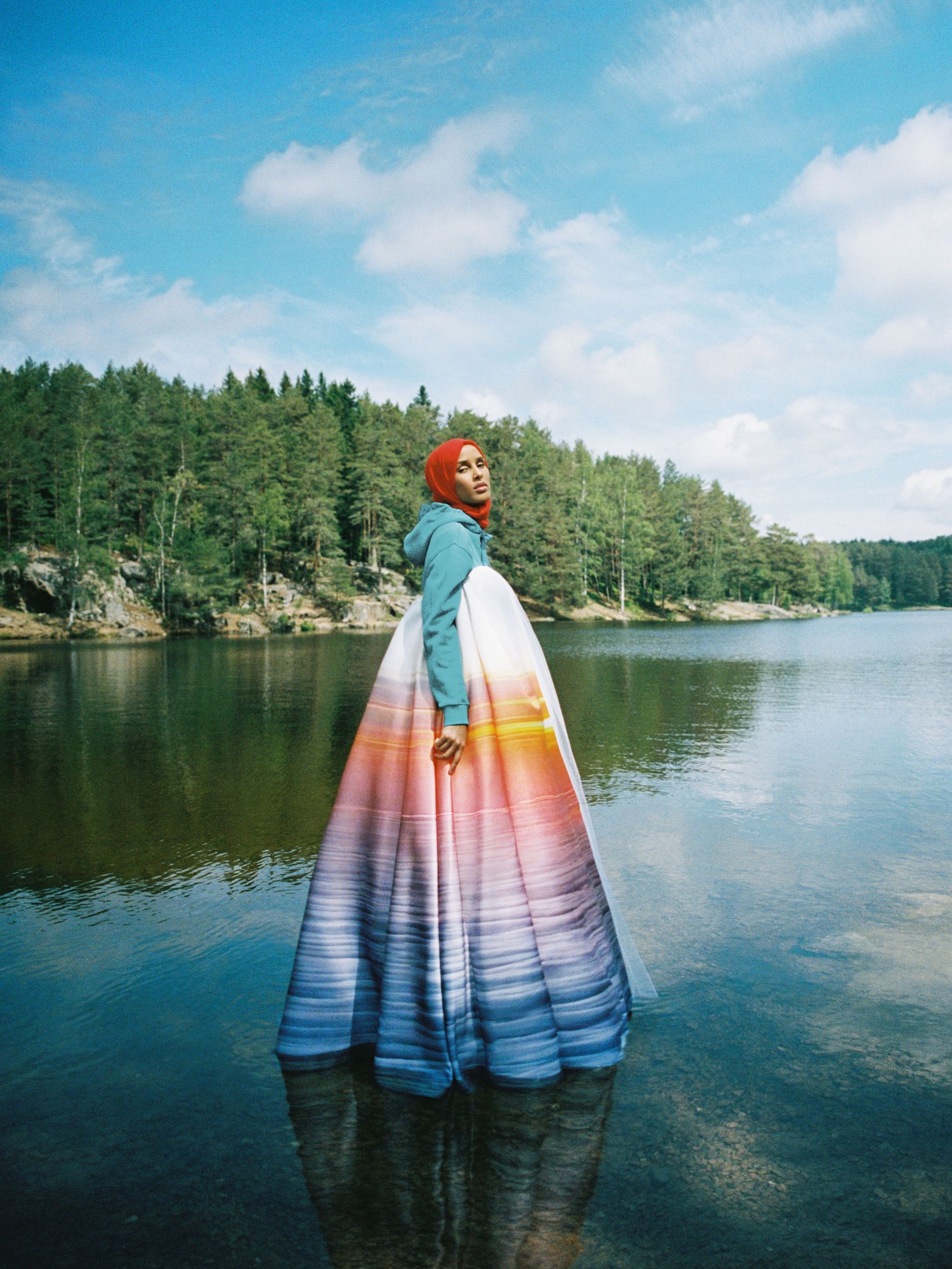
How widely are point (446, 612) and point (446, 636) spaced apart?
83 mm

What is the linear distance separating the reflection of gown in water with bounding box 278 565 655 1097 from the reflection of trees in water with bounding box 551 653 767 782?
4.95 metres

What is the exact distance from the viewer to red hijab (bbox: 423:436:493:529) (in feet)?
9.94

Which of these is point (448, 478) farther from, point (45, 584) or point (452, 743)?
point (45, 584)

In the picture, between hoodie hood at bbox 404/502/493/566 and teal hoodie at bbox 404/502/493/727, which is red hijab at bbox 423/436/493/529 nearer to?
hoodie hood at bbox 404/502/493/566

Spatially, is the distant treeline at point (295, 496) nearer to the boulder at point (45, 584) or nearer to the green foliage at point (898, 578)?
the boulder at point (45, 584)

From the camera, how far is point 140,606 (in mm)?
46344

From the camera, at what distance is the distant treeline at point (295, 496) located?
4656 cm

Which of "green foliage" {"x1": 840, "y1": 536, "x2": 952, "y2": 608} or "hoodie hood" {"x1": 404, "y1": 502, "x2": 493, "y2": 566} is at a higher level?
"green foliage" {"x1": 840, "y1": 536, "x2": 952, "y2": 608}

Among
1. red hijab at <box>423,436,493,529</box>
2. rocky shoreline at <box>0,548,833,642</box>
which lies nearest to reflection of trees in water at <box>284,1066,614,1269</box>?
red hijab at <box>423,436,493,529</box>

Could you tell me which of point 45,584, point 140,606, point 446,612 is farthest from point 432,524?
point 140,606

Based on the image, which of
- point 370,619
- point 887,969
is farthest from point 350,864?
point 370,619

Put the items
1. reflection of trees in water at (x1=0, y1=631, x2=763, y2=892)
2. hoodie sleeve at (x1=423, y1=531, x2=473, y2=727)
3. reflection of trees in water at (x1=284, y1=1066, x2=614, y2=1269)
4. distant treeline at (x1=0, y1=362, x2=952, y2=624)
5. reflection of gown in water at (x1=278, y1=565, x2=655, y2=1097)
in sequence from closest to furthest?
reflection of trees in water at (x1=284, y1=1066, x2=614, y2=1269), reflection of gown in water at (x1=278, y1=565, x2=655, y2=1097), hoodie sleeve at (x1=423, y1=531, x2=473, y2=727), reflection of trees in water at (x1=0, y1=631, x2=763, y2=892), distant treeline at (x1=0, y1=362, x2=952, y2=624)

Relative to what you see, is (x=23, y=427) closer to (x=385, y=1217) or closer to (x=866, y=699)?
(x=866, y=699)

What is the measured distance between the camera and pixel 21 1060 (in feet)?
9.43
